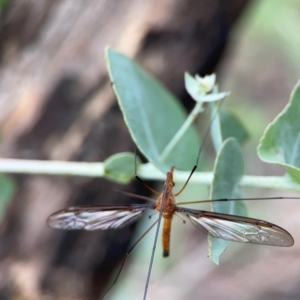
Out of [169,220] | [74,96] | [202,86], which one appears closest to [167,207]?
[169,220]

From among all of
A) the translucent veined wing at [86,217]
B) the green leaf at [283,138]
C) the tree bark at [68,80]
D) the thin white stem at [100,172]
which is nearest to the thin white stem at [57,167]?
the thin white stem at [100,172]

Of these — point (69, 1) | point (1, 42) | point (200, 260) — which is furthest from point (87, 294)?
point (69, 1)

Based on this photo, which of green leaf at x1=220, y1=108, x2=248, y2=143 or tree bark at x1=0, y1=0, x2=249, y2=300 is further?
tree bark at x1=0, y1=0, x2=249, y2=300

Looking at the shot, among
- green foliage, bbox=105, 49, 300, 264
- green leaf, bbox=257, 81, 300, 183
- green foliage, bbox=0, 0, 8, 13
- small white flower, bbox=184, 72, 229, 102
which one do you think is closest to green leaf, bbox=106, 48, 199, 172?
green foliage, bbox=105, 49, 300, 264

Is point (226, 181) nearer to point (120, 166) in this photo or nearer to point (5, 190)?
point (120, 166)

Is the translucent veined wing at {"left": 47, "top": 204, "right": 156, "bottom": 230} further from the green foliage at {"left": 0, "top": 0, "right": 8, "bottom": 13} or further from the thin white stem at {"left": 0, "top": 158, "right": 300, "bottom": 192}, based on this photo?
the green foliage at {"left": 0, "top": 0, "right": 8, "bottom": 13}

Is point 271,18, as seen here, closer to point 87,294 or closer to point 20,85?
point 20,85
